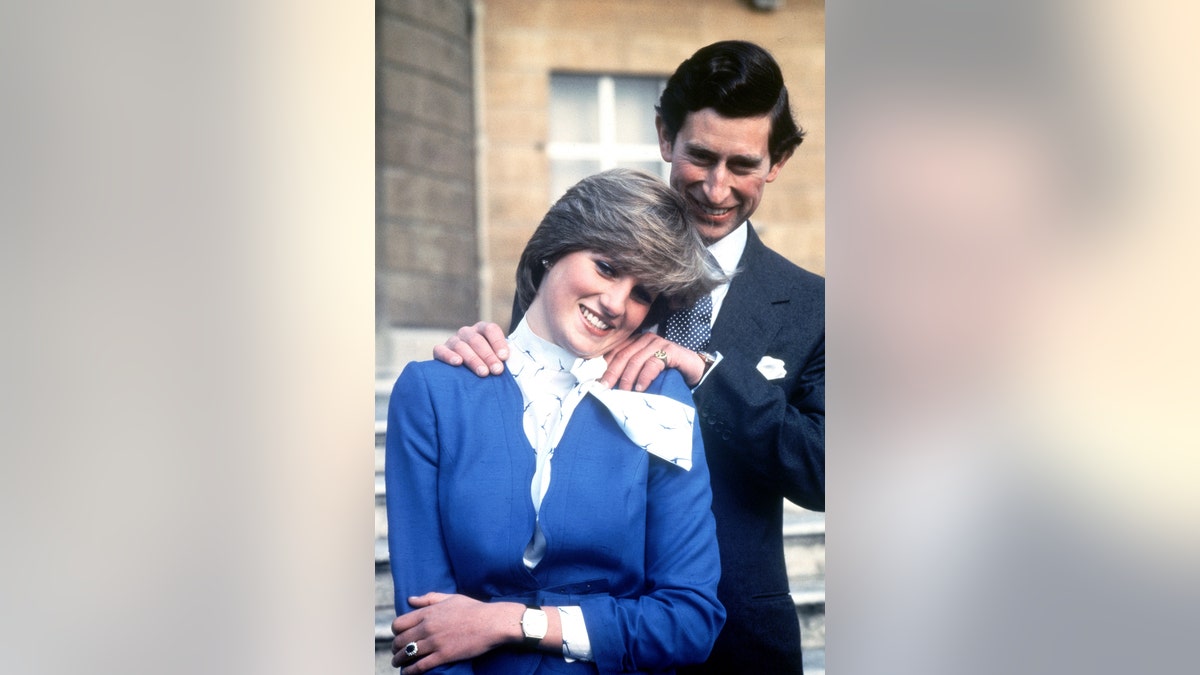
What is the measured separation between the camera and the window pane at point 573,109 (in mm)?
3848

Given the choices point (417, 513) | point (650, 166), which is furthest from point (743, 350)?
point (417, 513)

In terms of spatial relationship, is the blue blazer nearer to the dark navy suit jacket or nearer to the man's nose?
the dark navy suit jacket

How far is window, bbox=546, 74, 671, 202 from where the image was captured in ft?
12.4

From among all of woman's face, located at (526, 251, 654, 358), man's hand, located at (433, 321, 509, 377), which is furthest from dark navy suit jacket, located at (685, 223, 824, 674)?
man's hand, located at (433, 321, 509, 377)

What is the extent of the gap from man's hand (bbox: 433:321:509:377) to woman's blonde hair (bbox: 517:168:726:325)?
0.12m

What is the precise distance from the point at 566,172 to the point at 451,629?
4.57 feet

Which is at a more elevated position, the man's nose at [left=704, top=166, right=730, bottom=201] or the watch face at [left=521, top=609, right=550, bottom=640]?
the man's nose at [left=704, top=166, right=730, bottom=201]

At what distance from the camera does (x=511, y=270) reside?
371cm

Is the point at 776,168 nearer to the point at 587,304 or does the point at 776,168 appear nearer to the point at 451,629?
the point at 587,304

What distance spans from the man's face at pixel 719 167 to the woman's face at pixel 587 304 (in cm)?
33

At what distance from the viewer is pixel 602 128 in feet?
12.6
